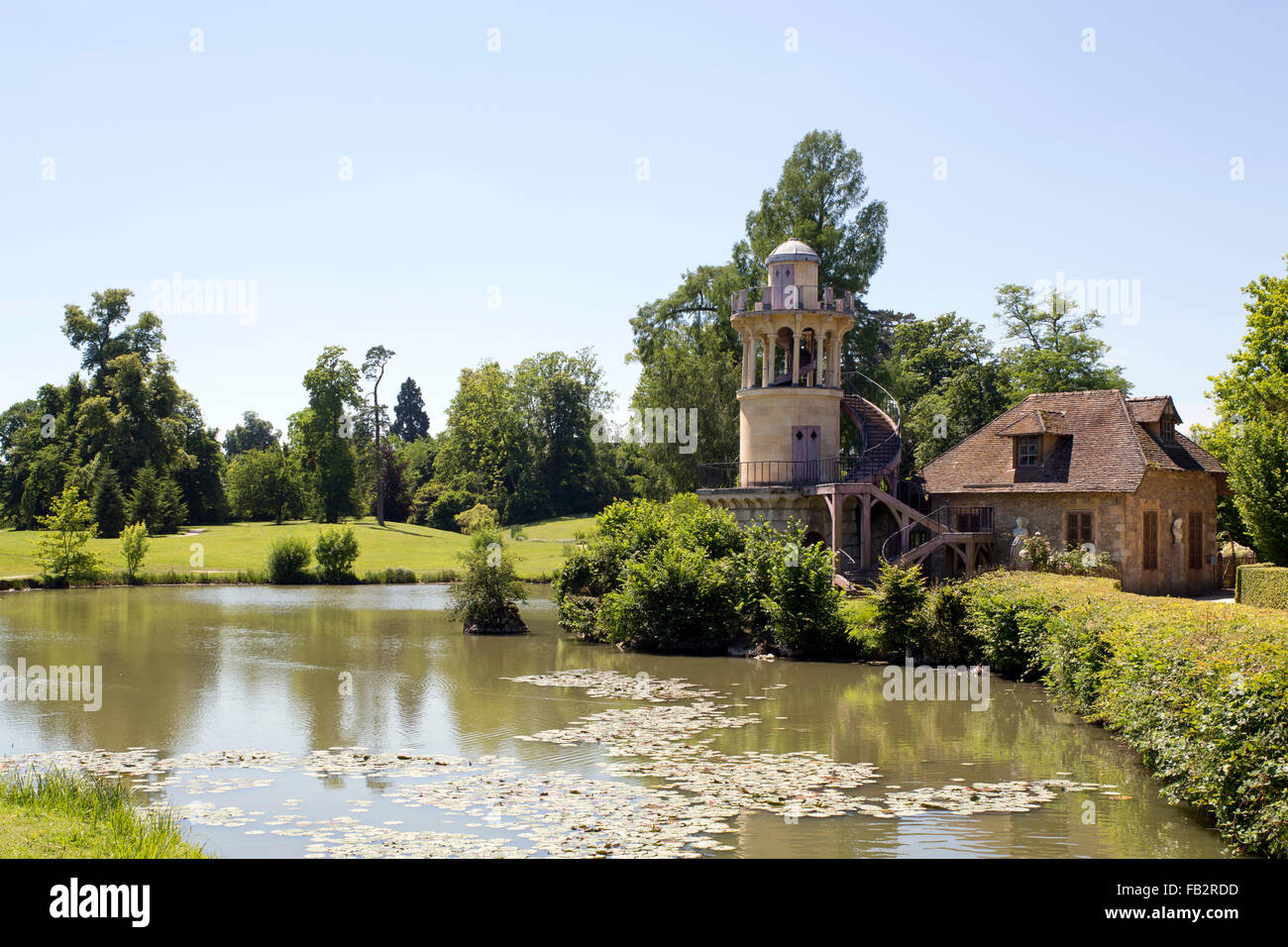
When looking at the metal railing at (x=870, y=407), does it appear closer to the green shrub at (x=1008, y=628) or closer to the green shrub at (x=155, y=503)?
the green shrub at (x=1008, y=628)

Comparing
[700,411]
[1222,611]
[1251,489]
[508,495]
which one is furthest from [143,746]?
[508,495]

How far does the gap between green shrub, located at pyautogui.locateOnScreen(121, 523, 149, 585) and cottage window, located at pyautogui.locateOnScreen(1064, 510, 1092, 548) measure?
46.1 meters

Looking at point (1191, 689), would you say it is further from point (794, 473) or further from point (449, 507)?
point (449, 507)

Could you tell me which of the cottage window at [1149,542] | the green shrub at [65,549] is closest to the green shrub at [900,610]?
the cottage window at [1149,542]

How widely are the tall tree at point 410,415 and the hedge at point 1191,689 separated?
4283 inches

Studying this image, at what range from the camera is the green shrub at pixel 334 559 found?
59562 mm

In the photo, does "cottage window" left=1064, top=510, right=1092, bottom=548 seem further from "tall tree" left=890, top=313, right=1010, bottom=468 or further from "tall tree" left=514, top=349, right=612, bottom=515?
"tall tree" left=514, top=349, right=612, bottom=515

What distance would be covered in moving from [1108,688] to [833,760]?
5.12 metres

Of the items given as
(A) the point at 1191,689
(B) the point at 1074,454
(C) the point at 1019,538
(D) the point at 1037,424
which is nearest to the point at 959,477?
(D) the point at 1037,424

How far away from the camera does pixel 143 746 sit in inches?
740

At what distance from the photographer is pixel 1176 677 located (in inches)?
579
